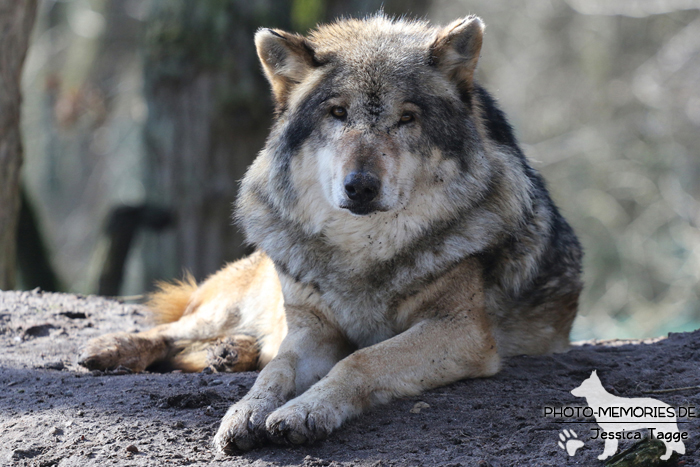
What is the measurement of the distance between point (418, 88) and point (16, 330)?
3.17 metres

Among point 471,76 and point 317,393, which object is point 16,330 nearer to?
point 317,393

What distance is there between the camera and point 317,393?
2.93 m

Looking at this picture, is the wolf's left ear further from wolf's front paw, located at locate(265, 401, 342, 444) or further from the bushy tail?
the bushy tail

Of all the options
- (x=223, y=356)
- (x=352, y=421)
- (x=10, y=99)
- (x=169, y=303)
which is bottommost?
(x=352, y=421)

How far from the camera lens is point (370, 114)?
3.34 metres

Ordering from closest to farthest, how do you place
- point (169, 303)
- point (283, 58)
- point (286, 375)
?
point (286, 375)
point (283, 58)
point (169, 303)

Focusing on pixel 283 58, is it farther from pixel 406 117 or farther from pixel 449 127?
pixel 449 127

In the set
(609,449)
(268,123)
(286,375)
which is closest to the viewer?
(609,449)

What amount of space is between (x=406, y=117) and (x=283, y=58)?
831 millimetres

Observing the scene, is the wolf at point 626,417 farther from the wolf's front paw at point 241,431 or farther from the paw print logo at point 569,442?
the wolf's front paw at point 241,431

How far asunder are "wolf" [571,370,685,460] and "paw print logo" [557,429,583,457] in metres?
0.10

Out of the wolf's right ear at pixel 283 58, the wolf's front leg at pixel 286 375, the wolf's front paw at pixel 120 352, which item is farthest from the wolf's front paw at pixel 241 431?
the wolf's right ear at pixel 283 58

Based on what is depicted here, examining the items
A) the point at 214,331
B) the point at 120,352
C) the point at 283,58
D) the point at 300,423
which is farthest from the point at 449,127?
the point at 120,352

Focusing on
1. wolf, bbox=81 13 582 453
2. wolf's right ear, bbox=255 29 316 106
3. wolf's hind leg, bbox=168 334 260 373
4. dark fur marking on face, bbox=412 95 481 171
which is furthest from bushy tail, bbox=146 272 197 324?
dark fur marking on face, bbox=412 95 481 171
